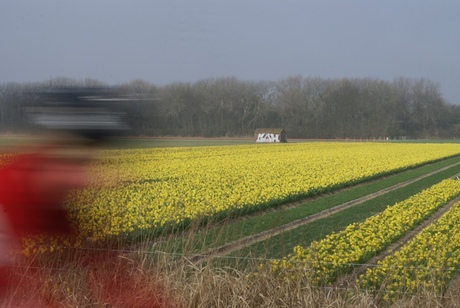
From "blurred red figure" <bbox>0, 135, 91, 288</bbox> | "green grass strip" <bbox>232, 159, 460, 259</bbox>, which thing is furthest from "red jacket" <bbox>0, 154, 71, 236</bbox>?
"green grass strip" <bbox>232, 159, 460, 259</bbox>

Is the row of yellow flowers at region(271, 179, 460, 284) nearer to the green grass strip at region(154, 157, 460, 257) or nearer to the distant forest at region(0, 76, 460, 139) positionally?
the green grass strip at region(154, 157, 460, 257)

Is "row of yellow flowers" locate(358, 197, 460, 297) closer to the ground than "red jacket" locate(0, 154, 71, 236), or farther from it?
closer to the ground

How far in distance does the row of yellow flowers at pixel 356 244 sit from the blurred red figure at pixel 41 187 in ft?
5.99

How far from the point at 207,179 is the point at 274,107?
11034 millimetres

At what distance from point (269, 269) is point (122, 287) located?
120 centimetres

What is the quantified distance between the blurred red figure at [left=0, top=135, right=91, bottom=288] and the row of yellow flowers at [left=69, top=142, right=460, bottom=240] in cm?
17

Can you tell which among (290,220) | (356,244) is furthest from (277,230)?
(290,220)

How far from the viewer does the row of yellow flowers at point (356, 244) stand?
4598mm

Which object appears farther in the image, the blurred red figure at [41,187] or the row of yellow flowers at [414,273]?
the row of yellow flowers at [414,273]

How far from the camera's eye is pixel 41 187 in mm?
3434

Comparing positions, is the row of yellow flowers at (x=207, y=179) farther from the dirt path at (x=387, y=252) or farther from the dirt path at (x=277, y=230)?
the dirt path at (x=387, y=252)

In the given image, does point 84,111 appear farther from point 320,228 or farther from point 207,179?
point 207,179

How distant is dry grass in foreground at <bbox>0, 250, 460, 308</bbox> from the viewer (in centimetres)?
415

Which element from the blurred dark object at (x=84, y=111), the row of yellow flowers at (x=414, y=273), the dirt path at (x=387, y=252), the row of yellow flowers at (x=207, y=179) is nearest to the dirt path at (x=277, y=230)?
the row of yellow flowers at (x=207, y=179)
